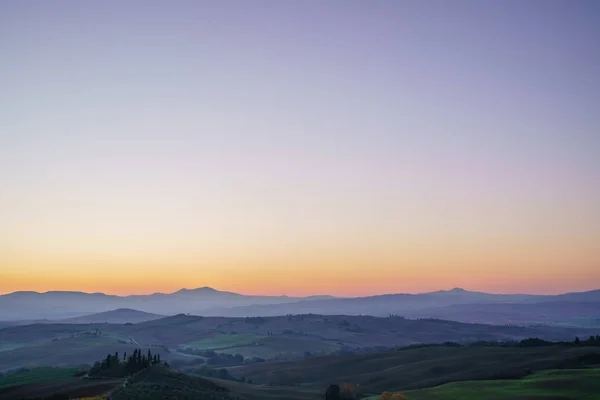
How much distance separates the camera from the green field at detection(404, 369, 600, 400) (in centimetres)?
5266

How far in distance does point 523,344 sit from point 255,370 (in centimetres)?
6157

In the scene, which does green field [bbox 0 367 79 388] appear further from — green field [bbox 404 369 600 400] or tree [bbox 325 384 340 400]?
green field [bbox 404 369 600 400]

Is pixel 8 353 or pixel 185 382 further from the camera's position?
pixel 8 353

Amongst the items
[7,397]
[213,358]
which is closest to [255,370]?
[213,358]

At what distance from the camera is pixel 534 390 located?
56.5 m

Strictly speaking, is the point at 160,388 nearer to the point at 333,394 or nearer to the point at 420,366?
the point at 333,394

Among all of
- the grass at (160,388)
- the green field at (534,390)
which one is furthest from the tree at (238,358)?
the green field at (534,390)

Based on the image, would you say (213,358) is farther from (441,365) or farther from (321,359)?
(441,365)

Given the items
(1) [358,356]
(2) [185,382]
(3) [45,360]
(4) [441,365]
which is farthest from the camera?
(3) [45,360]

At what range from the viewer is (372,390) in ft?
295

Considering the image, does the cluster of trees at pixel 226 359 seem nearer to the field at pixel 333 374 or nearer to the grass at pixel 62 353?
the field at pixel 333 374

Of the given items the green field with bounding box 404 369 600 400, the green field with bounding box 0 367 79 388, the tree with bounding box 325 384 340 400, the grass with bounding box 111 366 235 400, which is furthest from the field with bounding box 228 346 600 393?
the green field with bounding box 0 367 79 388

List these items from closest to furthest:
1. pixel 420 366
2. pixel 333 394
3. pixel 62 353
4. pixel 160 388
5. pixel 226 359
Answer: pixel 160 388
pixel 333 394
pixel 420 366
pixel 62 353
pixel 226 359

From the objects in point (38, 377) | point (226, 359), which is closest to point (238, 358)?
point (226, 359)
